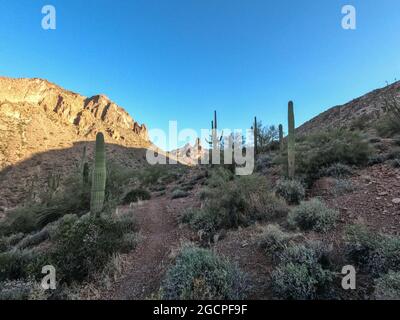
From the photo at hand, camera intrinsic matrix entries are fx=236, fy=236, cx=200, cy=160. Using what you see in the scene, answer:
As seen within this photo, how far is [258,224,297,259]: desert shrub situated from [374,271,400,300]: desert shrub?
1288 mm

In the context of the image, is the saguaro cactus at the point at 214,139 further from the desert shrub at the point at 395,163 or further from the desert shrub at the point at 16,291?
the desert shrub at the point at 16,291

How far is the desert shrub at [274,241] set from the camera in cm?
404

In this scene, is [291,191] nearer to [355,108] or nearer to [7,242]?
[7,242]

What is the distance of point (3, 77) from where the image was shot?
46.4m

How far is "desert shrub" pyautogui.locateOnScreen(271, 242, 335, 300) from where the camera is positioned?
9.84ft

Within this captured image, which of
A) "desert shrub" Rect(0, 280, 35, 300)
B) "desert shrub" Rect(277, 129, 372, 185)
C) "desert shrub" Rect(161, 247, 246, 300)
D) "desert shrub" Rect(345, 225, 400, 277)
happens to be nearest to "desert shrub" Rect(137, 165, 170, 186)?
"desert shrub" Rect(277, 129, 372, 185)

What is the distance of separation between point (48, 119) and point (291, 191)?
2005 inches

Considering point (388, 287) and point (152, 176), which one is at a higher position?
point (152, 176)

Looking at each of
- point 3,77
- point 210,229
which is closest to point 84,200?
point 210,229

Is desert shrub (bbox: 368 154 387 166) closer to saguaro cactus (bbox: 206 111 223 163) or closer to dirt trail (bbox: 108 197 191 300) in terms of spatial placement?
dirt trail (bbox: 108 197 191 300)

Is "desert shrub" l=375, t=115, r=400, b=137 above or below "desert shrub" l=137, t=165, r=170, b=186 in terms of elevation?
above

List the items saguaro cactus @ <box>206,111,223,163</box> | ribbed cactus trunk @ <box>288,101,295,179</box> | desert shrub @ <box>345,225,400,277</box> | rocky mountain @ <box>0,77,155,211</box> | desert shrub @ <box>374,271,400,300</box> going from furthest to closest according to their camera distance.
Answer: rocky mountain @ <box>0,77,155,211</box> < saguaro cactus @ <box>206,111,223,163</box> < ribbed cactus trunk @ <box>288,101,295,179</box> < desert shrub @ <box>345,225,400,277</box> < desert shrub @ <box>374,271,400,300</box>

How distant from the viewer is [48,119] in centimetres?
4550

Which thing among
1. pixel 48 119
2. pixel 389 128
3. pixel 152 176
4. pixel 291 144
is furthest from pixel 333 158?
pixel 48 119
